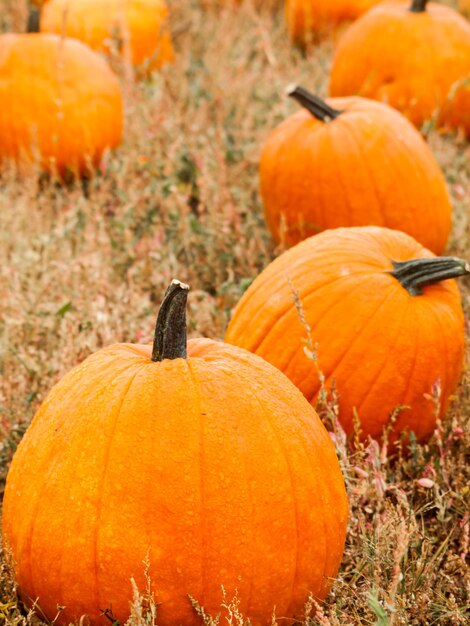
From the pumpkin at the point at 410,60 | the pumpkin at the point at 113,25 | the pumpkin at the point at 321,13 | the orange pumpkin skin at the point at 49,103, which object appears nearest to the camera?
the orange pumpkin skin at the point at 49,103

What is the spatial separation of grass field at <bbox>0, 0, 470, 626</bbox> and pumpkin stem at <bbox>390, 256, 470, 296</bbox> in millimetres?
402

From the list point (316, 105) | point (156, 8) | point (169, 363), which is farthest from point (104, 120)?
point (169, 363)

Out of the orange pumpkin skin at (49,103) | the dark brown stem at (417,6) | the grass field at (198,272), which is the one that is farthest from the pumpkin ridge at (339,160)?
the dark brown stem at (417,6)

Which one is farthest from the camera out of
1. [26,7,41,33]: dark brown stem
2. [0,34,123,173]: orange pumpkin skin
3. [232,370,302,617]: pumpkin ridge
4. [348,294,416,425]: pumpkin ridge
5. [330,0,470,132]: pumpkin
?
[330,0,470,132]: pumpkin

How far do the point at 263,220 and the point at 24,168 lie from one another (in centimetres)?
132

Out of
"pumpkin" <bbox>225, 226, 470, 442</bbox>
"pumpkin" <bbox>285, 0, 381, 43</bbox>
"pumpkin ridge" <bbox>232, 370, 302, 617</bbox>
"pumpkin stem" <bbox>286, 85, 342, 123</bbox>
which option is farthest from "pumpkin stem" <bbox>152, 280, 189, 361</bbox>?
"pumpkin" <bbox>285, 0, 381, 43</bbox>

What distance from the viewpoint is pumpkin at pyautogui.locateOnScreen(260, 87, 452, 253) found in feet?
13.3

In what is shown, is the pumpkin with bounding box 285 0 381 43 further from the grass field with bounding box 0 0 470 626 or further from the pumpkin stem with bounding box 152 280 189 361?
the pumpkin stem with bounding box 152 280 189 361

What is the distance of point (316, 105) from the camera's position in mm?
4145

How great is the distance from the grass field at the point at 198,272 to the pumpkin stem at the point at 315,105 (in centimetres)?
51

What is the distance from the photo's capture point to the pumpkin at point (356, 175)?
4.05 meters

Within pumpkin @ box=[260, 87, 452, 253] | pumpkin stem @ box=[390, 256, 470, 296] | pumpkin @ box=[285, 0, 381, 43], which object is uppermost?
pumpkin @ box=[285, 0, 381, 43]

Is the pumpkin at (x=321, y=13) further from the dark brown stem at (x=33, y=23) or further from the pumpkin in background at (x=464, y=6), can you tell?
the dark brown stem at (x=33, y=23)

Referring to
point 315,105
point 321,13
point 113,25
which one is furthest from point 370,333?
point 321,13
